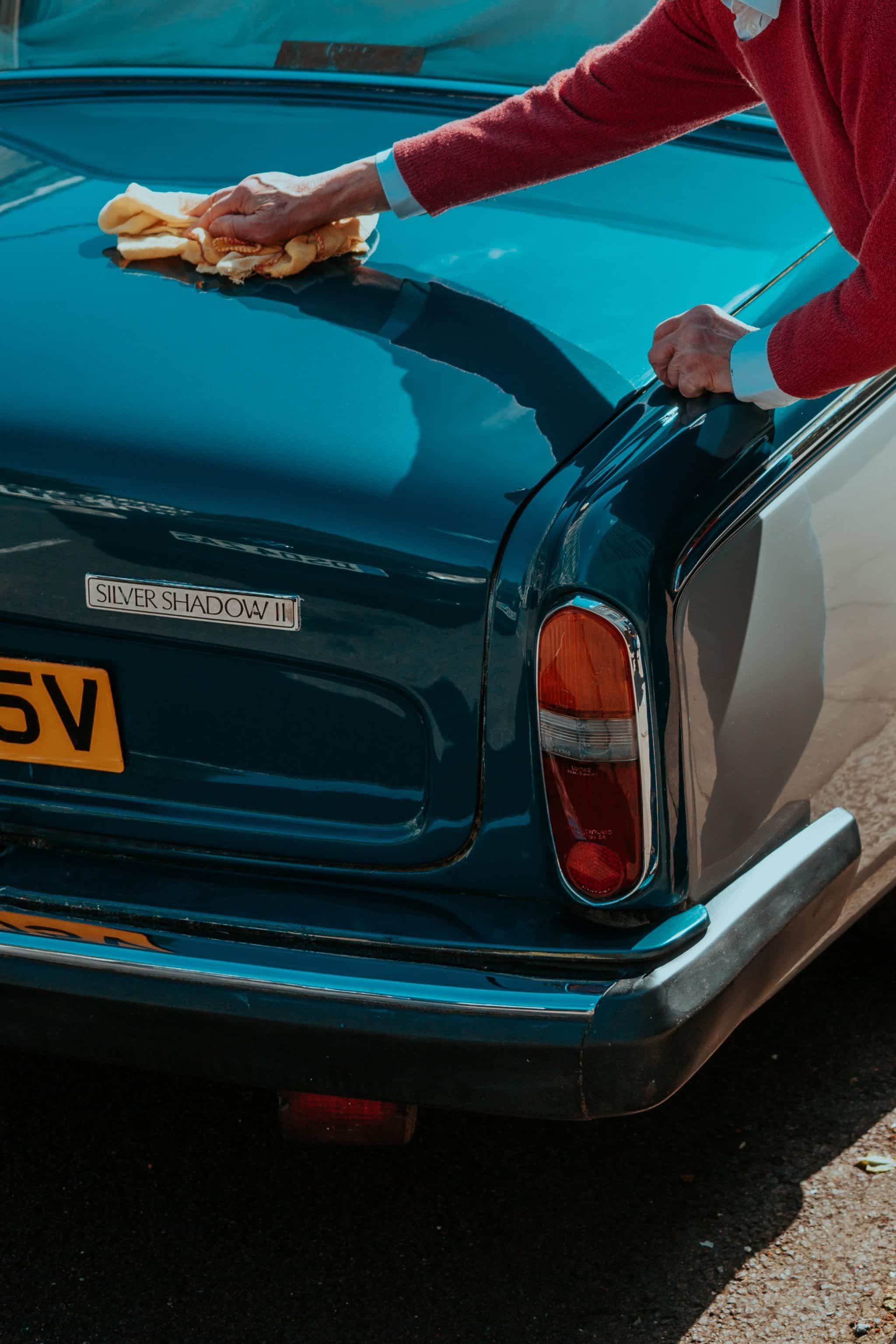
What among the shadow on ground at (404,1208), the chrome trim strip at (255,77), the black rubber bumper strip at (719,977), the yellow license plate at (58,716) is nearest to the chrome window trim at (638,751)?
the black rubber bumper strip at (719,977)

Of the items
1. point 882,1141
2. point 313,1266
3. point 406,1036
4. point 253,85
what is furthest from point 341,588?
point 253,85

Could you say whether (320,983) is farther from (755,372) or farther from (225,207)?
(225,207)

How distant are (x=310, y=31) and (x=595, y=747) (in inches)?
80.8

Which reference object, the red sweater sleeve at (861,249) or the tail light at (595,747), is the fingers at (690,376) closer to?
the red sweater sleeve at (861,249)

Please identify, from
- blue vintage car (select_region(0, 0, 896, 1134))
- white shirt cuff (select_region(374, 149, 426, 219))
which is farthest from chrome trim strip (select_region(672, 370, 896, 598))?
white shirt cuff (select_region(374, 149, 426, 219))

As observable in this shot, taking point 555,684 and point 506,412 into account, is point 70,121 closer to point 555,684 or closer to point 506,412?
point 506,412

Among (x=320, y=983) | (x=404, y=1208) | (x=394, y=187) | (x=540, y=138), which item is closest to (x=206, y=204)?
(x=394, y=187)

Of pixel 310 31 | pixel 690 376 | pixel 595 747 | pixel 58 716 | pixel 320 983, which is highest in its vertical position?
pixel 310 31

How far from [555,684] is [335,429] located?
16.5 inches

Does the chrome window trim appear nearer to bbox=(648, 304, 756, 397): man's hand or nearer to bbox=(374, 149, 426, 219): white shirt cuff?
bbox=(648, 304, 756, 397): man's hand

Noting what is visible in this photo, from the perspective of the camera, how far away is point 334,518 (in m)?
1.64

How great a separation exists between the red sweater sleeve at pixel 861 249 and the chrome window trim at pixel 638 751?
37 cm

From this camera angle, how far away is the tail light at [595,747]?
1.61m

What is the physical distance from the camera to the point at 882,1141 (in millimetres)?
2361
